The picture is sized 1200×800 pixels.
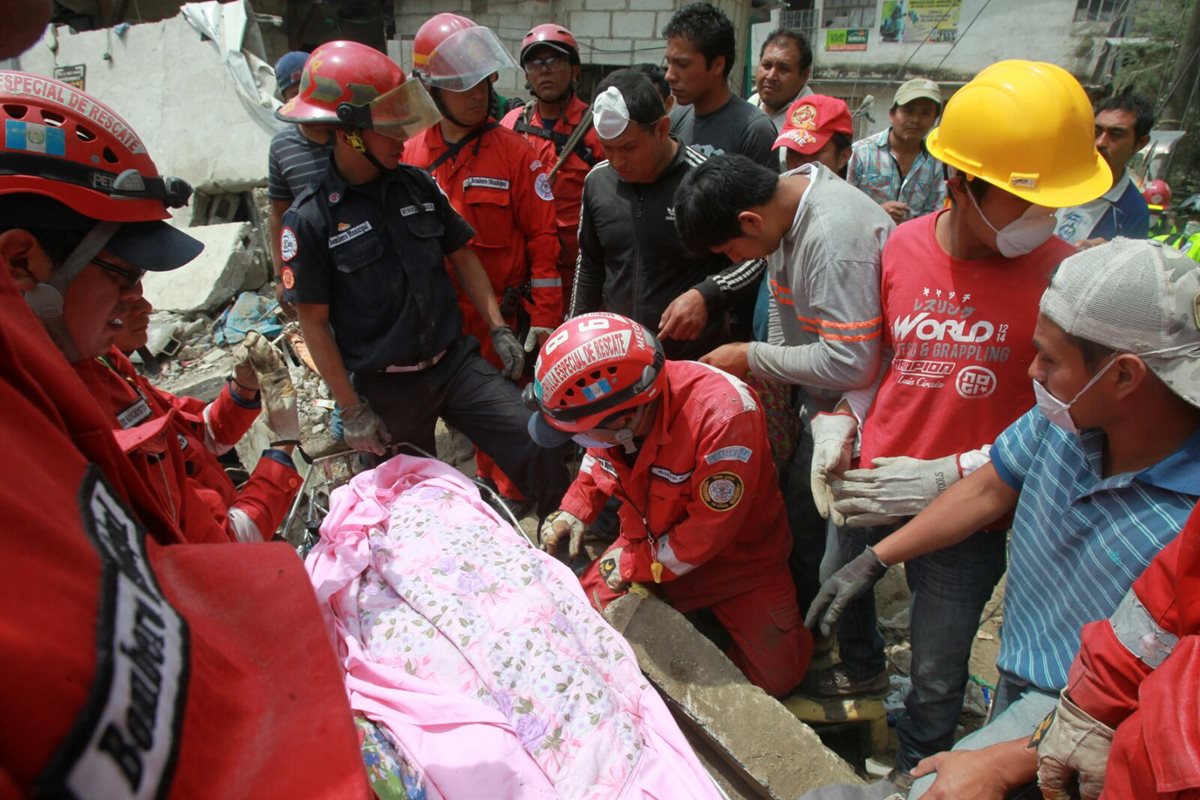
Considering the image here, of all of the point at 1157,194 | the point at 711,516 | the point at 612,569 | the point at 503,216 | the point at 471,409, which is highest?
the point at 503,216

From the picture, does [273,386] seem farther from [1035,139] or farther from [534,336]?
[1035,139]

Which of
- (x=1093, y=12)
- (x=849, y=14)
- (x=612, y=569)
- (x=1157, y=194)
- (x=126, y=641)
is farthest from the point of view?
(x=849, y=14)

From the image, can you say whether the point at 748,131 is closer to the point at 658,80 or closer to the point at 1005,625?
the point at 658,80

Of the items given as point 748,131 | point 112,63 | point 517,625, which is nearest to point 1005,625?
point 517,625

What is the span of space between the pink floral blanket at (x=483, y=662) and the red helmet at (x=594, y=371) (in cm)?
60

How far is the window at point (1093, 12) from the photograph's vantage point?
2152 centimetres

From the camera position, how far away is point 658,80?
398 cm

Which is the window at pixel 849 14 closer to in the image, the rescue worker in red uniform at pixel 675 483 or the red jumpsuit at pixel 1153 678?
the rescue worker in red uniform at pixel 675 483

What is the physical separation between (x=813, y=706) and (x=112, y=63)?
456 inches

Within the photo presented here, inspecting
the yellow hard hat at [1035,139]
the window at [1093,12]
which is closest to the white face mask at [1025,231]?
the yellow hard hat at [1035,139]

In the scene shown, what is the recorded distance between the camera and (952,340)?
219 centimetres

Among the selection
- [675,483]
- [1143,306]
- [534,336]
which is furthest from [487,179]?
[1143,306]

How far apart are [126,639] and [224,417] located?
2.53m

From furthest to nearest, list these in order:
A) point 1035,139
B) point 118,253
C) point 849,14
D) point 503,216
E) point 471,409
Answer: point 849,14 → point 503,216 → point 471,409 → point 1035,139 → point 118,253
